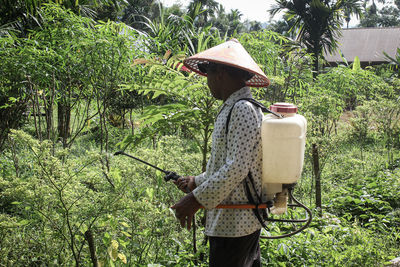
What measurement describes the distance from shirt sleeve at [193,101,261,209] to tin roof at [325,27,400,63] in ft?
73.7

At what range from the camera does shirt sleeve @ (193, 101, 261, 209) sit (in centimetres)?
167

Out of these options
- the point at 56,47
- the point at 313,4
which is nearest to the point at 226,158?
the point at 56,47

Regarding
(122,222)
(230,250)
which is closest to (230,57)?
(230,250)

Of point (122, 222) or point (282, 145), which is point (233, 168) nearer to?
point (282, 145)

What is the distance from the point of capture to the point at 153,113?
2.88 m

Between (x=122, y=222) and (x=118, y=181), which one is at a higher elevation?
(x=118, y=181)

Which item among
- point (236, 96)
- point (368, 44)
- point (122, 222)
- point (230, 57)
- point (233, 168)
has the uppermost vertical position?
point (368, 44)

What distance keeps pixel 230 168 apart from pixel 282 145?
26 centimetres

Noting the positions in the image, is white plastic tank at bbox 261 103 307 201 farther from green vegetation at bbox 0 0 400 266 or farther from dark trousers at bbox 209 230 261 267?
green vegetation at bbox 0 0 400 266

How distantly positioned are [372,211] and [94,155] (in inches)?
140

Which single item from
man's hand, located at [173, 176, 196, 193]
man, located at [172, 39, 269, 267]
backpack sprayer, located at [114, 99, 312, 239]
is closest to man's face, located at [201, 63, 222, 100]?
man, located at [172, 39, 269, 267]

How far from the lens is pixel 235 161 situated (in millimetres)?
1660

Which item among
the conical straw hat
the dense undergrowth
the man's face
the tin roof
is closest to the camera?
the conical straw hat

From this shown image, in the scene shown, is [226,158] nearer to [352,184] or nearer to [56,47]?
[56,47]
